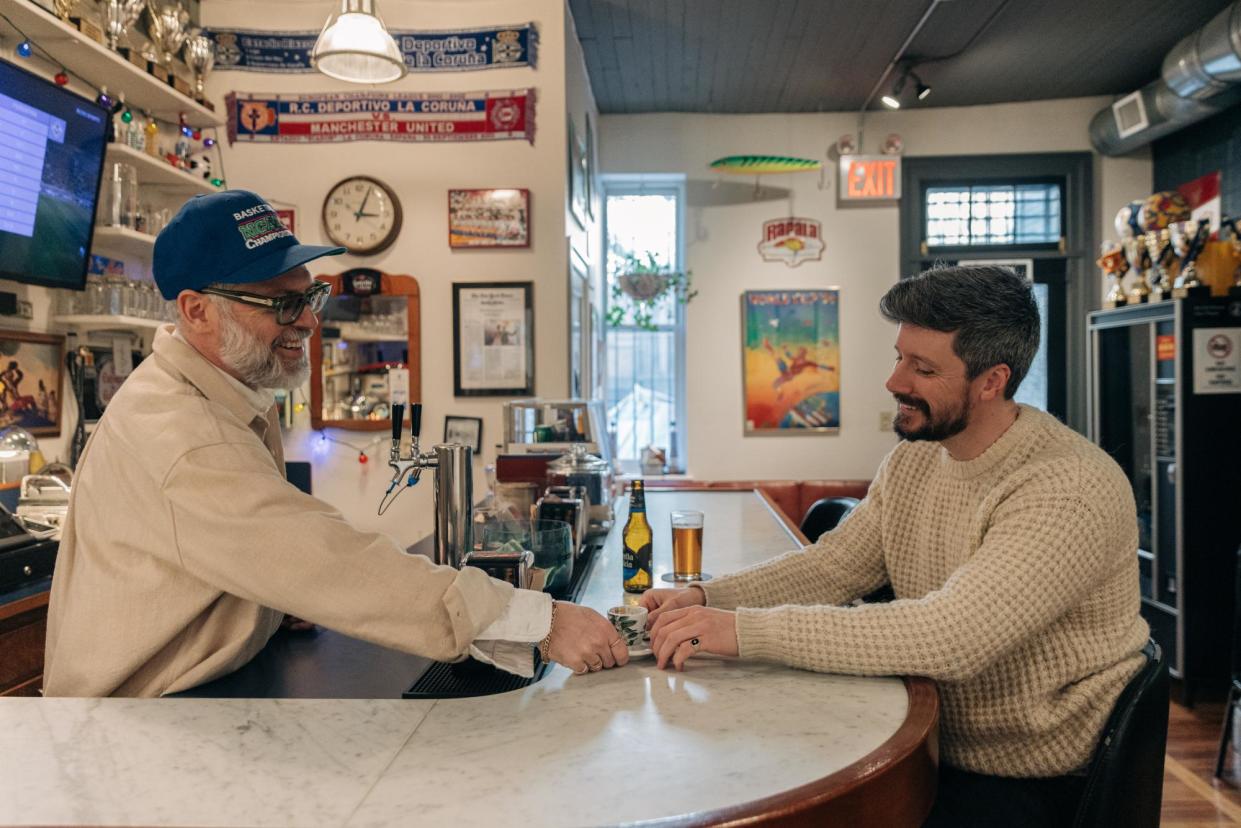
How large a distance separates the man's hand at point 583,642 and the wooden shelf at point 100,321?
2.30m

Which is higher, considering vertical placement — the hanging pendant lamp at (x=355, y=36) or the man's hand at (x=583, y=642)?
the hanging pendant lamp at (x=355, y=36)

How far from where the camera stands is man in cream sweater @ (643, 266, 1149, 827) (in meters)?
1.36

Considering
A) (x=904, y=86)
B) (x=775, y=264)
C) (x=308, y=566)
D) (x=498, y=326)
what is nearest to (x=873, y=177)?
(x=904, y=86)

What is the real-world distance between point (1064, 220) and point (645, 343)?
3050mm

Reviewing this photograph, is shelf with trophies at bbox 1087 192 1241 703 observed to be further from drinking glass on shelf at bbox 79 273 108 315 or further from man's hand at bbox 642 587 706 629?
drinking glass on shelf at bbox 79 273 108 315

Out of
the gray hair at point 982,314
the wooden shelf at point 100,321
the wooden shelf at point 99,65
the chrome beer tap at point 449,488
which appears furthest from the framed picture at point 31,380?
the gray hair at point 982,314

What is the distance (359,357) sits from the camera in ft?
14.2

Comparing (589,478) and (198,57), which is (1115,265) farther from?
(198,57)

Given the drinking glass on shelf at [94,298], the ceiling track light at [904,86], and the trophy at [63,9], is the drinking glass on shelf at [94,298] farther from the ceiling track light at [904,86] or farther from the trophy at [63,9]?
the ceiling track light at [904,86]

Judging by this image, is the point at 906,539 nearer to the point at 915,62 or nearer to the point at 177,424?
the point at 177,424

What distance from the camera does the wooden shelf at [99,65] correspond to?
8.98ft

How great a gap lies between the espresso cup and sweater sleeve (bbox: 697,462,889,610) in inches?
11.7

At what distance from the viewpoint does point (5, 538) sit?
91.7 inches

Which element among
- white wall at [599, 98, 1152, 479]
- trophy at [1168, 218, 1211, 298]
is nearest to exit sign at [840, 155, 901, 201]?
white wall at [599, 98, 1152, 479]
